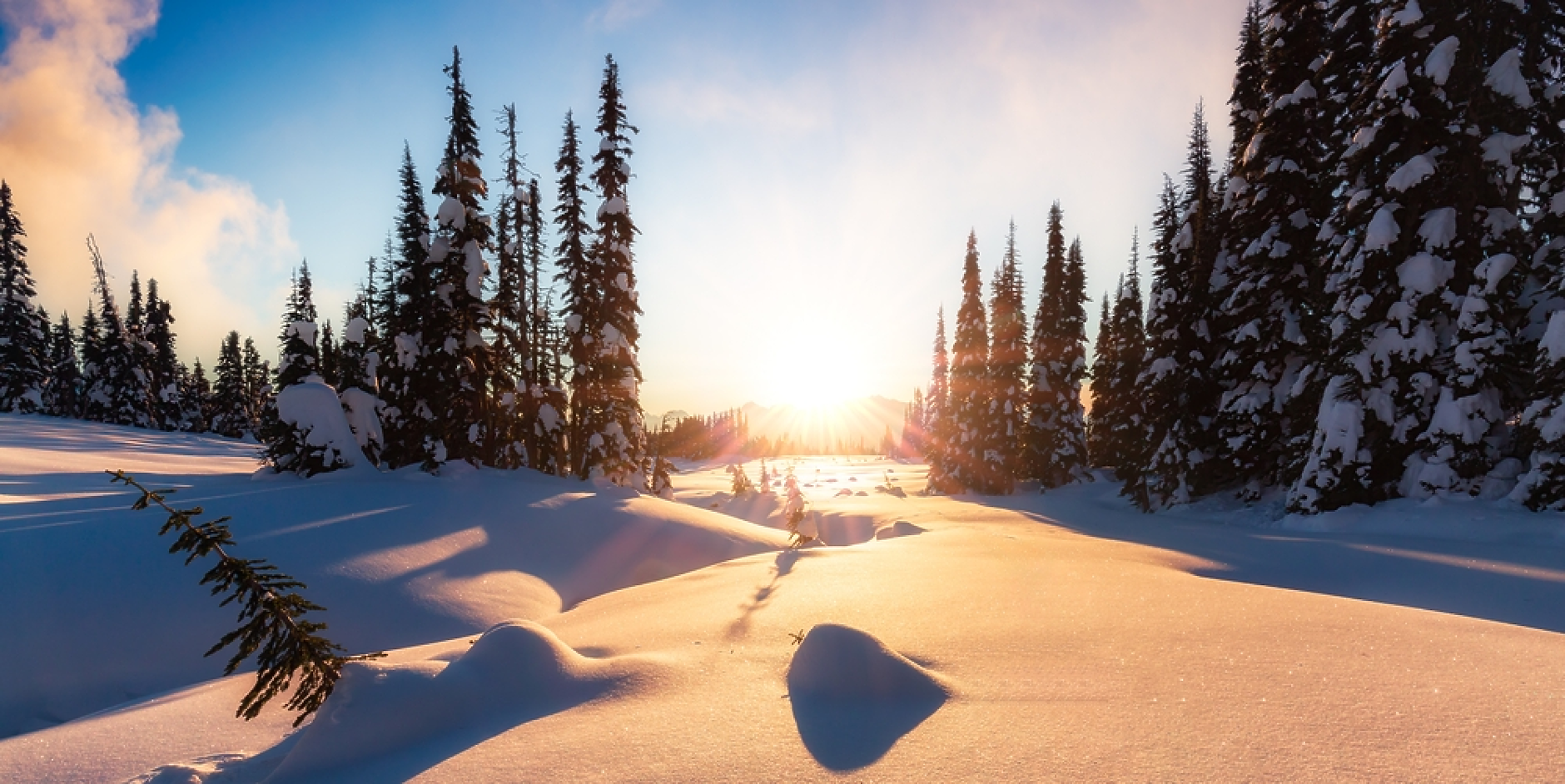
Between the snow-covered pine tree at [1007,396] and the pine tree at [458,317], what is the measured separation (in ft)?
83.8

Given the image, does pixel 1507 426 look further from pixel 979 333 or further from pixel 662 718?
pixel 979 333

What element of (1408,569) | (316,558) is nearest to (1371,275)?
(1408,569)

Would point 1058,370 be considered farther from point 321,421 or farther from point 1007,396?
point 321,421

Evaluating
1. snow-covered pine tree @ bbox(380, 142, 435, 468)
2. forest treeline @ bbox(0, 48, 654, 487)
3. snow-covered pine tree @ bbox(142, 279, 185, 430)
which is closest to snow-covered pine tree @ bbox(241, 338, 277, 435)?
snow-covered pine tree @ bbox(142, 279, 185, 430)

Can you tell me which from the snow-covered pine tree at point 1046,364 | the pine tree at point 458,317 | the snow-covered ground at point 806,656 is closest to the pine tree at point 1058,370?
the snow-covered pine tree at point 1046,364

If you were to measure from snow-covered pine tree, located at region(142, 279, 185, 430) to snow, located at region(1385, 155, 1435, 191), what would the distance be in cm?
7505

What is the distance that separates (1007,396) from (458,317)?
90.1 ft

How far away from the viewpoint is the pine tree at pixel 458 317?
18656 millimetres

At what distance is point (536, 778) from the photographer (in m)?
2.35

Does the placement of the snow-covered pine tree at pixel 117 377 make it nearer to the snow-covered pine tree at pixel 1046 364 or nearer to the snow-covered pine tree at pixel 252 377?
the snow-covered pine tree at pixel 252 377

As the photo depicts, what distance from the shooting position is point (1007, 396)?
106 feet

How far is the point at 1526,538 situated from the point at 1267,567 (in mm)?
4662

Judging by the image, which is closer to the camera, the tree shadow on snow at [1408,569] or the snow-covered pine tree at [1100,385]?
the tree shadow on snow at [1408,569]

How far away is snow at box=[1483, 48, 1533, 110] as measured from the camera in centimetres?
1105
